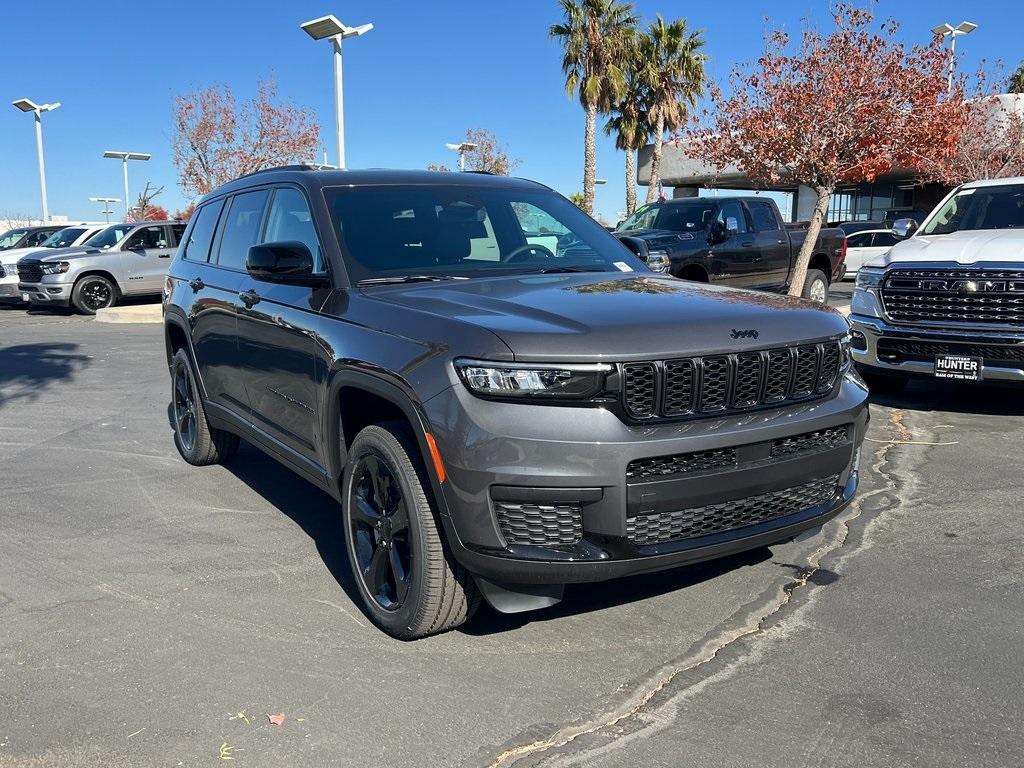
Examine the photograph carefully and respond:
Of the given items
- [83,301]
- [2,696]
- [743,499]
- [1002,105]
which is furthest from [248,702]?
[1002,105]

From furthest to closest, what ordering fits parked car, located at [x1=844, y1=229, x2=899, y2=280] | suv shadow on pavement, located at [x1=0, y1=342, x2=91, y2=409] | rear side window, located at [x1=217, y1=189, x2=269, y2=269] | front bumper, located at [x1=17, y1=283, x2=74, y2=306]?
parked car, located at [x1=844, y1=229, x2=899, y2=280] < front bumper, located at [x1=17, y1=283, x2=74, y2=306] < suv shadow on pavement, located at [x1=0, y1=342, x2=91, y2=409] < rear side window, located at [x1=217, y1=189, x2=269, y2=269]

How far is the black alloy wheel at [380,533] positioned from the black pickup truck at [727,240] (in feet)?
29.1

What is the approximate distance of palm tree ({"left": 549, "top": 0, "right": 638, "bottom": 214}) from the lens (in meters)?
31.1

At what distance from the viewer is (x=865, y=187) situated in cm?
4572

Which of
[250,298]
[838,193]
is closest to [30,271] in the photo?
[250,298]

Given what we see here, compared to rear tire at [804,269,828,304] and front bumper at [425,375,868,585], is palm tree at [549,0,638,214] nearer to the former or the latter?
rear tire at [804,269,828,304]

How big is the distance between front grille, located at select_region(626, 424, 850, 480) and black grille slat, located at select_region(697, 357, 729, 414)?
158mm

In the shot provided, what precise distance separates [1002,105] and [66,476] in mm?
26060

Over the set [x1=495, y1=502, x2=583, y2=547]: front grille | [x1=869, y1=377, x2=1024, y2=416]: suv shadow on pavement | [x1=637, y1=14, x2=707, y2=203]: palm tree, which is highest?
[x1=637, y1=14, x2=707, y2=203]: palm tree

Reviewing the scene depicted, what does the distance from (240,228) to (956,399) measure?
653 centimetres

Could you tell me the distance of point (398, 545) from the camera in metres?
Result: 3.64

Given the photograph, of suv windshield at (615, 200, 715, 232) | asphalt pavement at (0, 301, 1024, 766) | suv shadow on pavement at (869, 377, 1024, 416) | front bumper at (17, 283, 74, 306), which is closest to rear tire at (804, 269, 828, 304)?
suv windshield at (615, 200, 715, 232)

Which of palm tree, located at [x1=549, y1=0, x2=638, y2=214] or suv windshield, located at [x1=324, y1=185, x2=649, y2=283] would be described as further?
palm tree, located at [x1=549, y1=0, x2=638, y2=214]

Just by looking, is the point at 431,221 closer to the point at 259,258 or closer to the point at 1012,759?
the point at 259,258
